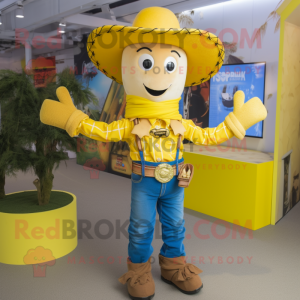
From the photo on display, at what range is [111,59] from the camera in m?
2.07

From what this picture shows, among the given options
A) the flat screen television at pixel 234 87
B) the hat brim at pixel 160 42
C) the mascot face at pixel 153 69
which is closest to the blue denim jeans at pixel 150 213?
the mascot face at pixel 153 69

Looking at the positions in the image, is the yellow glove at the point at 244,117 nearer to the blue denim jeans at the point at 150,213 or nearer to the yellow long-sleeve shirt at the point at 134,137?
the yellow long-sleeve shirt at the point at 134,137

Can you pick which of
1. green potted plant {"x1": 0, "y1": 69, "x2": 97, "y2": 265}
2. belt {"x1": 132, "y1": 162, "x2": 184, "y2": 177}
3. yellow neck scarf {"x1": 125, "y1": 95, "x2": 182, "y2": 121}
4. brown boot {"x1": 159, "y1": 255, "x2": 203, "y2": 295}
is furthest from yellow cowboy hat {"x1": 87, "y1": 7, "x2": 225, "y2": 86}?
brown boot {"x1": 159, "y1": 255, "x2": 203, "y2": 295}

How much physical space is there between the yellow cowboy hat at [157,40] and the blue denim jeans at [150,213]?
0.65 metres

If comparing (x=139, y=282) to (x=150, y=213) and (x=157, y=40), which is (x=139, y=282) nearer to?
(x=150, y=213)

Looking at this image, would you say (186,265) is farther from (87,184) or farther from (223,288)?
(87,184)

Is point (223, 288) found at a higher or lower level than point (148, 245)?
lower

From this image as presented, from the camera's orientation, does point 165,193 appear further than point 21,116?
No

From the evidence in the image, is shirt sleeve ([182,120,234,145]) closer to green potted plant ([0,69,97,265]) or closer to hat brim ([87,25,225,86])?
hat brim ([87,25,225,86])

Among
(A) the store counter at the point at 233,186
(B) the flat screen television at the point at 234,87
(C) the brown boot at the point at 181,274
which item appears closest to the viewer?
(C) the brown boot at the point at 181,274

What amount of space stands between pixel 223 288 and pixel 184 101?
258 cm

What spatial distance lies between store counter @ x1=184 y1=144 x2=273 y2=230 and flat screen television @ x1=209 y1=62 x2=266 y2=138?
464mm

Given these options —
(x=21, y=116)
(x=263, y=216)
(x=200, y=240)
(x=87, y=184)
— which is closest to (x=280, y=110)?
(x=263, y=216)

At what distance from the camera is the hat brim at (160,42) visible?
1803 mm
